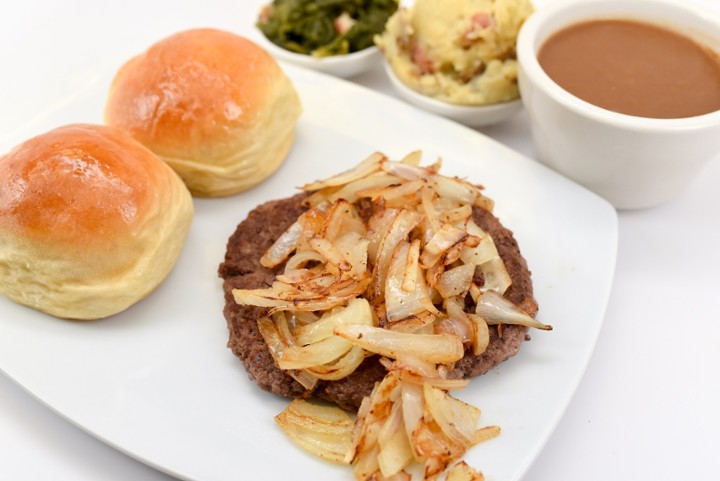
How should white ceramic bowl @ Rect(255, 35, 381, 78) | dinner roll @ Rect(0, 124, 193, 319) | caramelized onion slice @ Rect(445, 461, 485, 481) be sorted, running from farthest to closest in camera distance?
white ceramic bowl @ Rect(255, 35, 381, 78) → dinner roll @ Rect(0, 124, 193, 319) → caramelized onion slice @ Rect(445, 461, 485, 481)

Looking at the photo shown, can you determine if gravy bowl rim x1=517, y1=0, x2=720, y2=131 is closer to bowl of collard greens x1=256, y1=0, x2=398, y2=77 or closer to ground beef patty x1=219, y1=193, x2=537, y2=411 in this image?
ground beef patty x1=219, y1=193, x2=537, y2=411

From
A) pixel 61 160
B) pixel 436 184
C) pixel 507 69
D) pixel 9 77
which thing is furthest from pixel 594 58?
pixel 9 77

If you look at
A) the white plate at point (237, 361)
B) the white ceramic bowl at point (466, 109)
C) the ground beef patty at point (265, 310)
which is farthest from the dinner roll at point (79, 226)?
the white ceramic bowl at point (466, 109)

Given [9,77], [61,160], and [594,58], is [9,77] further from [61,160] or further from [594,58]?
[594,58]

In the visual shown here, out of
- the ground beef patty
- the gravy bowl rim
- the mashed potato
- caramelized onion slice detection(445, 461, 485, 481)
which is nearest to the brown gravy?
the gravy bowl rim

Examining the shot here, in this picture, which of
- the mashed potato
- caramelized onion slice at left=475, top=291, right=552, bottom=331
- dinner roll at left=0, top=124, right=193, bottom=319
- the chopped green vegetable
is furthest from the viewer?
the chopped green vegetable

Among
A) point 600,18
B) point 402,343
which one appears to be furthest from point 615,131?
point 402,343
